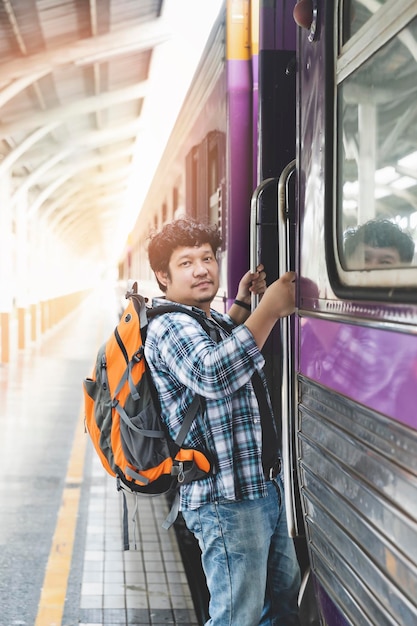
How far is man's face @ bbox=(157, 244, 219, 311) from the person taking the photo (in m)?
2.61

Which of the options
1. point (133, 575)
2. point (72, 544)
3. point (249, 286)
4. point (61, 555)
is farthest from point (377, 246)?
point (72, 544)

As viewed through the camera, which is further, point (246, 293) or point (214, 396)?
point (246, 293)

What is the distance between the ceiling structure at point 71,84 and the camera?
10.9m

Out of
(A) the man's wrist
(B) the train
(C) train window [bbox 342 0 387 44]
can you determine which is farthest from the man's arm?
(C) train window [bbox 342 0 387 44]

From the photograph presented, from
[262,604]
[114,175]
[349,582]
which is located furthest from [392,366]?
[114,175]

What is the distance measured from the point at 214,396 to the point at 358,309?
1.87 feet

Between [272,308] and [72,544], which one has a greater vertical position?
[272,308]

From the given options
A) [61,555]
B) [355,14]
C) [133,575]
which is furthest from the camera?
[61,555]

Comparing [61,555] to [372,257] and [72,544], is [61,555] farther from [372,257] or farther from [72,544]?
[372,257]

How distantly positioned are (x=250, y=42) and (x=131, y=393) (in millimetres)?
1834

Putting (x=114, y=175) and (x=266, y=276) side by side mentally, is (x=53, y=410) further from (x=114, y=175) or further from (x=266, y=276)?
(x=114, y=175)

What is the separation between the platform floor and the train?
0.67 m

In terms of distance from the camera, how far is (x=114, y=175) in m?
25.5

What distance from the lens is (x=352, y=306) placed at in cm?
197
